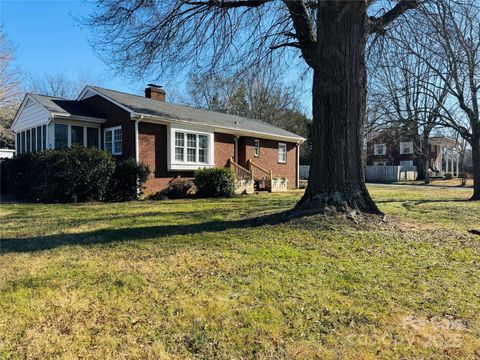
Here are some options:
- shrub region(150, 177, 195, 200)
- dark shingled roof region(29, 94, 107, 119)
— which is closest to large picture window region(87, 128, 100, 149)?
dark shingled roof region(29, 94, 107, 119)

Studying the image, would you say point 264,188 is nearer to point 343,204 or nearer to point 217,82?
point 217,82

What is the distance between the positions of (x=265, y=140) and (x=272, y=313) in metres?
19.3

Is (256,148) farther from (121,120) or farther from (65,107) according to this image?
(65,107)

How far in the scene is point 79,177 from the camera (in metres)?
13.0

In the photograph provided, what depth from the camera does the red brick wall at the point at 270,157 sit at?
20891mm

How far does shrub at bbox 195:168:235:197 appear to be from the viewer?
16.0 meters

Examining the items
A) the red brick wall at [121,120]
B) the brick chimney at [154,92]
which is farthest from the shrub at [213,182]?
the brick chimney at [154,92]

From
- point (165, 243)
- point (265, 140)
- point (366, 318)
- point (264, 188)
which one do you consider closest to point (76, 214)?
point (165, 243)

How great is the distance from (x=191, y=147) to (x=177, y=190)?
261cm

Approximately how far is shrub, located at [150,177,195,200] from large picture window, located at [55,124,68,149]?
4.59m

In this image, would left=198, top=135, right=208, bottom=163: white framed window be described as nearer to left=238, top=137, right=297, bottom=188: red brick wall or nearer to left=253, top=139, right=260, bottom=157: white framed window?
left=238, top=137, right=297, bottom=188: red brick wall

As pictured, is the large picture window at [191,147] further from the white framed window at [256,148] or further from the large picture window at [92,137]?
the white framed window at [256,148]

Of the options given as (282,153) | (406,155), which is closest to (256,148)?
(282,153)

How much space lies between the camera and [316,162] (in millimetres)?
8156
